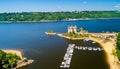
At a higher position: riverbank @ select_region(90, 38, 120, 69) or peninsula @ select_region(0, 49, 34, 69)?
peninsula @ select_region(0, 49, 34, 69)

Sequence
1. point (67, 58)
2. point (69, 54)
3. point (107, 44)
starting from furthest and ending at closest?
point (107, 44) < point (69, 54) < point (67, 58)

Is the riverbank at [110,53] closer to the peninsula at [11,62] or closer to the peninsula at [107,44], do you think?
the peninsula at [107,44]

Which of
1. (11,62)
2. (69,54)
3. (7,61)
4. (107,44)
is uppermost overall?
(7,61)

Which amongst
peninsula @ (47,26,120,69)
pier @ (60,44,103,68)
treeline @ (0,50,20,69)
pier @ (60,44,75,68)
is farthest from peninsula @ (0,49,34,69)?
peninsula @ (47,26,120,69)

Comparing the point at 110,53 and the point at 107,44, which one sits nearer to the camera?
the point at 110,53

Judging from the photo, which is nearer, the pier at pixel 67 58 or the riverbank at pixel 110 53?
the pier at pixel 67 58

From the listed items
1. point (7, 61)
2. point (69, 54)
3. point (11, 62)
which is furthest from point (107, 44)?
point (7, 61)

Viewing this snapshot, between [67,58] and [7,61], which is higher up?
[7,61]

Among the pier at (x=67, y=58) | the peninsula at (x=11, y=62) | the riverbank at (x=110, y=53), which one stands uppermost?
the peninsula at (x=11, y=62)

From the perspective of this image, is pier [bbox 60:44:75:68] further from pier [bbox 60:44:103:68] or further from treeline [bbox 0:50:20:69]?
treeline [bbox 0:50:20:69]

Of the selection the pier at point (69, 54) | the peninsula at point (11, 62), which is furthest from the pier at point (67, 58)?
the peninsula at point (11, 62)

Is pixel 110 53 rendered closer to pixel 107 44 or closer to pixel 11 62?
pixel 107 44
